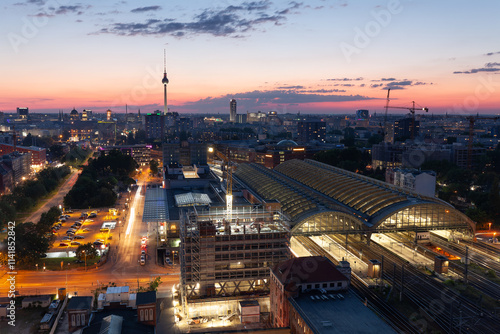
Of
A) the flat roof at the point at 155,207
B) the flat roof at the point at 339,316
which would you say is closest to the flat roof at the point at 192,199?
the flat roof at the point at 155,207

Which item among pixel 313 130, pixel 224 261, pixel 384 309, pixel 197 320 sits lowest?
pixel 197 320

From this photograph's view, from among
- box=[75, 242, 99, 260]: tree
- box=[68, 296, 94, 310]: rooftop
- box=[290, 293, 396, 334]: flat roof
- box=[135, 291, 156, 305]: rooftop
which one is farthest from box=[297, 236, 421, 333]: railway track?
box=[75, 242, 99, 260]: tree

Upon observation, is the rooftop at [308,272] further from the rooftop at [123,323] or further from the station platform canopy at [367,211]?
the station platform canopy at [367,211]

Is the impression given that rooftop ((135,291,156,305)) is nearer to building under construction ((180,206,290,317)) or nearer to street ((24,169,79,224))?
building under construction ((180,206,290,317))

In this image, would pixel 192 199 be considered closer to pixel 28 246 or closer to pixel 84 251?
pixel 84 251

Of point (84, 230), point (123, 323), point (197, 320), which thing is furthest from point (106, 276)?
point (84, 230)
